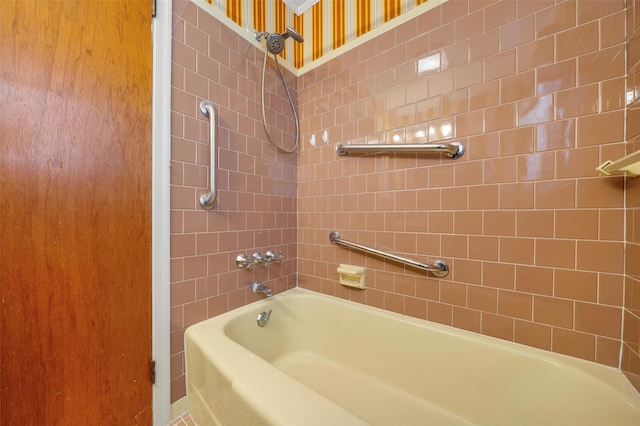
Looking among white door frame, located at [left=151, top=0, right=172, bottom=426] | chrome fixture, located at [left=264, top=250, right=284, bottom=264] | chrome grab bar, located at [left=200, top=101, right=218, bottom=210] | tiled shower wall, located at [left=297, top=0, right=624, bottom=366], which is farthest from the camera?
chrome fixture, located at [left=264, top=250, right=284, bottom=264]

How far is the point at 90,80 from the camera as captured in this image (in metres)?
0.81

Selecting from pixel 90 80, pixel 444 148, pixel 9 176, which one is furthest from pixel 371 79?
pixel 9 176

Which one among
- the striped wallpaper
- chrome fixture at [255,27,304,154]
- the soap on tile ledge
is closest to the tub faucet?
the soap on tile ledge

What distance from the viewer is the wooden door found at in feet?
2.27

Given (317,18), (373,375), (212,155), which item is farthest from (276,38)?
(373,375)

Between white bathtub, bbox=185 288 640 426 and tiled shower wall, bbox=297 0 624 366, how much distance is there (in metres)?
0.10

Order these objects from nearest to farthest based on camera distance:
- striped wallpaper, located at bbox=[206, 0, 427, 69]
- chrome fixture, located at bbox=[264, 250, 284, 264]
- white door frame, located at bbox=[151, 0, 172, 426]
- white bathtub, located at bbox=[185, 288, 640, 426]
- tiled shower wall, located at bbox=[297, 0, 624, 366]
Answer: white bathtub, located at bbox=[185, 288, 640, 426] → tiled shower wall, located at bbox=[297, 0, 624, 366] → white door frame, located at bbox=[151, 0, 172, 426] → striped wallpaper, located at bbox=[206, 0, 427, 69] → chrome fixture, located at bbox=[264, 250, 284, 264]

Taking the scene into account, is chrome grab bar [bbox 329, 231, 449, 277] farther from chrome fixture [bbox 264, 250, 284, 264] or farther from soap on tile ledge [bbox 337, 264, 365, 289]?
chrome fixture [bbox 264, 250, 284, 264]

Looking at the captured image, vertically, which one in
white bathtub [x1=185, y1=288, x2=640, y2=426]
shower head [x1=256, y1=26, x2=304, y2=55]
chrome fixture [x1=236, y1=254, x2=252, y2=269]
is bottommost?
white bathtub [x1=185, y1=288, x2=640, y2=426]

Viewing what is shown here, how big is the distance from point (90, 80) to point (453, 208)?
57.9 inches

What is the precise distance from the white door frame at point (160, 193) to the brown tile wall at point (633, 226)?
159cm

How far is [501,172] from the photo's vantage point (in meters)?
0.92

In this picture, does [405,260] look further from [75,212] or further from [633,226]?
[75,212]

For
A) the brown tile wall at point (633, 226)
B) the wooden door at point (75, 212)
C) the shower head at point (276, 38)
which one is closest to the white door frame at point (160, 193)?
the wooden door at point (75, 212)
